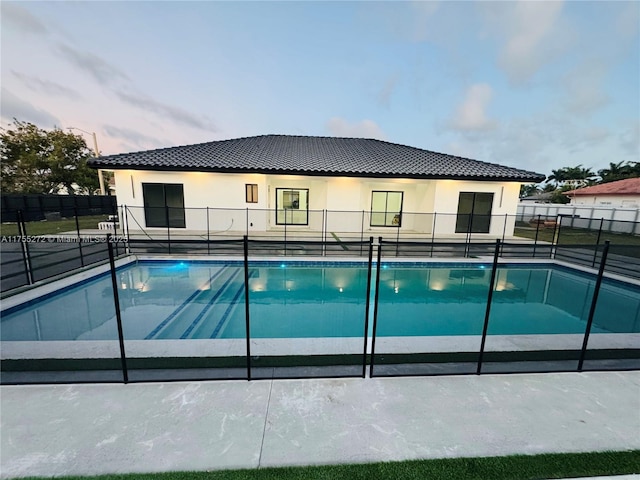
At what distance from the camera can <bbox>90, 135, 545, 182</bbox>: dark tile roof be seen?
12.5 metres

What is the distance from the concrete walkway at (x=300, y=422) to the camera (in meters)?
2.11

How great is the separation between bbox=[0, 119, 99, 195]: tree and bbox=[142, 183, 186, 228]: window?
16840mm

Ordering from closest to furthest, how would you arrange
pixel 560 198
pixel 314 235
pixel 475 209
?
pixel 314 235
pixel 475 209
pixel 560 198

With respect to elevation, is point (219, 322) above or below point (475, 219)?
below

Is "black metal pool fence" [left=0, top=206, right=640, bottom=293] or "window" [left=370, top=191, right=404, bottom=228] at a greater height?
"window" [left=370, top=191, right=404, bottom=228]

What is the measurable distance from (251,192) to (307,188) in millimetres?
3186

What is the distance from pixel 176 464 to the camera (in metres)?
2.03

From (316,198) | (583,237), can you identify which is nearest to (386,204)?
(316,198)

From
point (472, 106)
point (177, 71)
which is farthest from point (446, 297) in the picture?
point (472, 106)

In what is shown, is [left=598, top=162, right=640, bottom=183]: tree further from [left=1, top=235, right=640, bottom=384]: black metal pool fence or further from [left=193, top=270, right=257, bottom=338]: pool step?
[left=193, top=270, right=257, bottom=338]: pool step

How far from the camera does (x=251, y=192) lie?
13156 mm

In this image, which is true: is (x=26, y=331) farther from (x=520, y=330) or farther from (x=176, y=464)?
(x=520, y=330)

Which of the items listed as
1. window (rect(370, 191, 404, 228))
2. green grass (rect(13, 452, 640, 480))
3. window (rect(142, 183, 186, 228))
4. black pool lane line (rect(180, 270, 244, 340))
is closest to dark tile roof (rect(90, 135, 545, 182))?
window (rect(142, 183, 186, 228))

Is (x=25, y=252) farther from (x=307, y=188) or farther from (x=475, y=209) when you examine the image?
(x=475, y=209)
